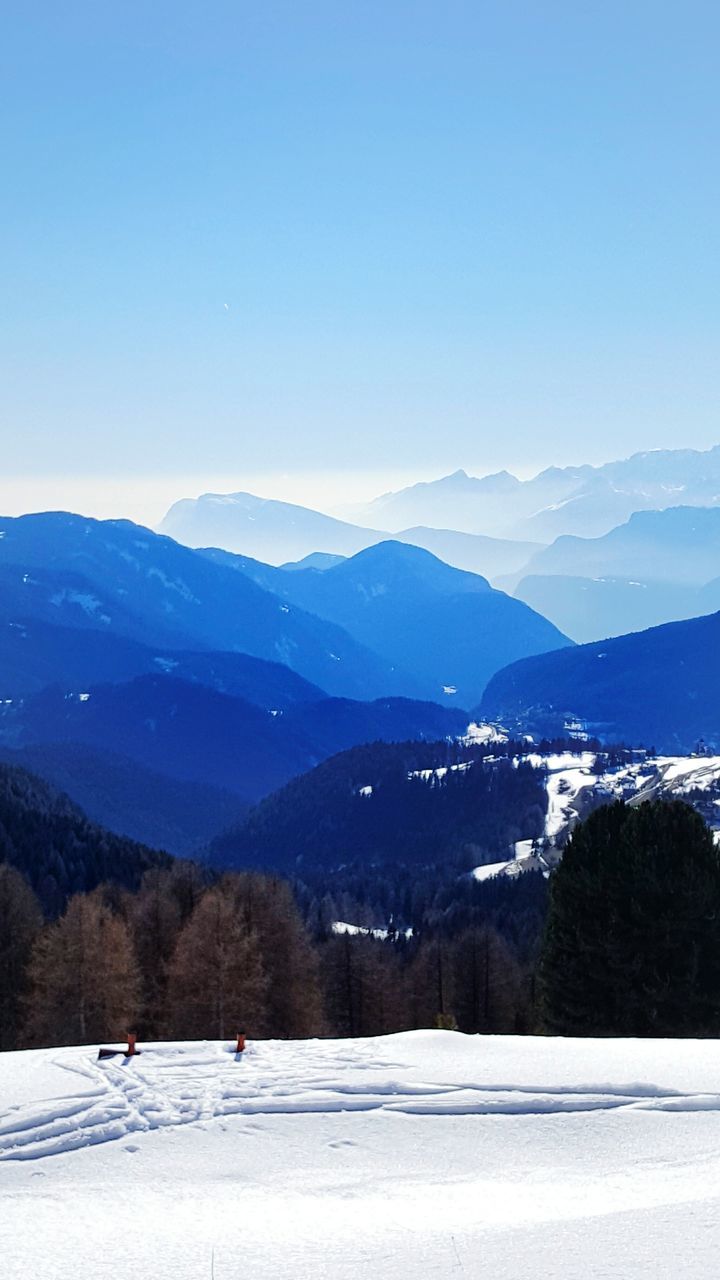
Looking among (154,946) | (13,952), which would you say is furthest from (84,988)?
(13,952)

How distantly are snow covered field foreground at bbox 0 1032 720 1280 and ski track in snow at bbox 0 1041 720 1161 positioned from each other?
1.9 inches

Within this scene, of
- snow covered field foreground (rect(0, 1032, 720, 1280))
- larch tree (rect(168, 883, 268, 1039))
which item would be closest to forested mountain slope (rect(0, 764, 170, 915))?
larch tree (rect(168, 883, 268, 1039))

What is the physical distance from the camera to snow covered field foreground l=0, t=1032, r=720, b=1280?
37.5ft

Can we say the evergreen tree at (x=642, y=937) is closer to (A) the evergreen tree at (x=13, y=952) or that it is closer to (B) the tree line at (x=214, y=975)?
(B) the tree line at (x=214, y=975)

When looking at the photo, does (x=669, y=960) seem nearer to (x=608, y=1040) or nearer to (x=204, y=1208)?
(x=608, y=1040)

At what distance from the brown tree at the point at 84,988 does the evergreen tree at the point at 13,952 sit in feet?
24.4

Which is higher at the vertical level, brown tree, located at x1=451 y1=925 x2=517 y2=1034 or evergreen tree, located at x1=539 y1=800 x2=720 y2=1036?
evergreen tree, located at x1=539 y1=800 x2=720 y2=1036

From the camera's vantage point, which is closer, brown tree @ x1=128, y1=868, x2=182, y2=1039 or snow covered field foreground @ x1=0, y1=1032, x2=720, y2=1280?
snow covered field foreground @ x1=0, y1=1032, x2=720, y2=1280

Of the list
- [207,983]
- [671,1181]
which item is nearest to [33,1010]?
[207,983]

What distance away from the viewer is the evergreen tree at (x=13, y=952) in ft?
181

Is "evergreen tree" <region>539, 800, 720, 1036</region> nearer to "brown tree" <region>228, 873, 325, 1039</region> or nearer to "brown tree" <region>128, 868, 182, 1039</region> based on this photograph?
"brown tree" <region>228, 873, 325, 1039</region>

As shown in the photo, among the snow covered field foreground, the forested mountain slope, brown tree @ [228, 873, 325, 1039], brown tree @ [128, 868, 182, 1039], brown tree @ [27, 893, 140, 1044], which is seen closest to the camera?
the snow covered field foreground

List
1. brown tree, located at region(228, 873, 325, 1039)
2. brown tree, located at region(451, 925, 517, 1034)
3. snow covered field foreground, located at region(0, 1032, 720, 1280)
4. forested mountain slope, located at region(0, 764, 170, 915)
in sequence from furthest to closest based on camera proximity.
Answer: forested mountain slope, located at region(0, 764, 170, 915) → brown tree, located at region(451, 925, 517, 1034) → brown tree, located at region(228, 873, 325, 1039) → snow covered field foreground, located at region(0, 1032, 720, 1280)

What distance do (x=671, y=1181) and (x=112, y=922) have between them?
3992cm
